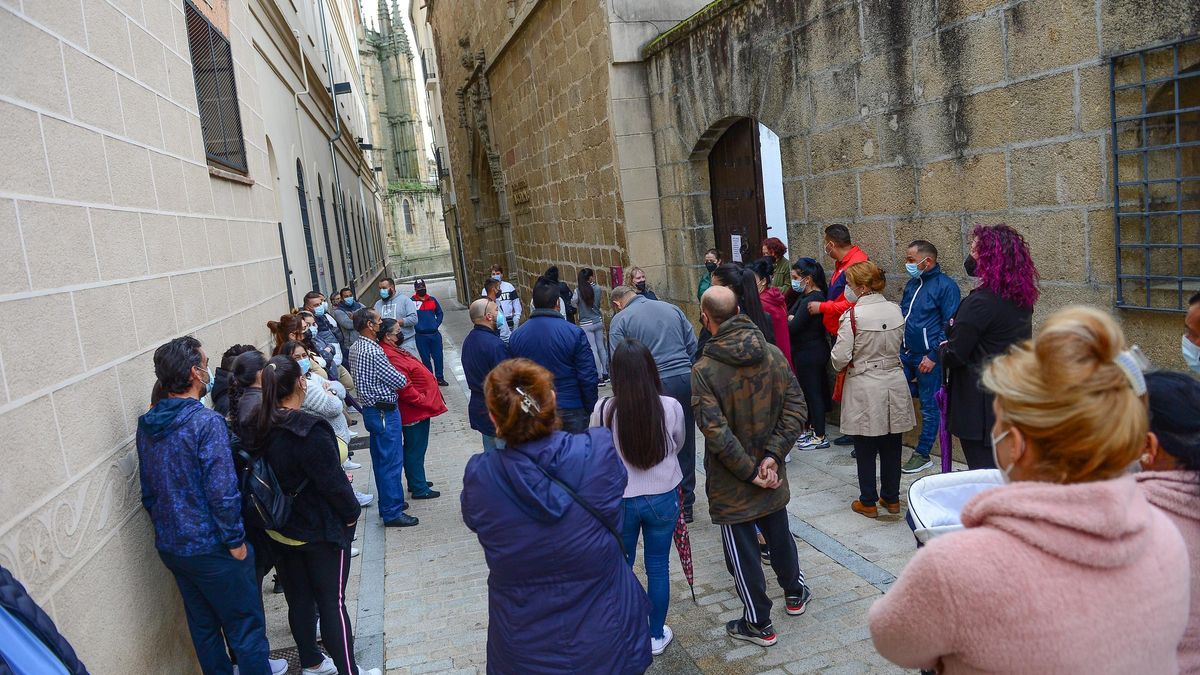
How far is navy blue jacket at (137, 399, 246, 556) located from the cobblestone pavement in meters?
1.19

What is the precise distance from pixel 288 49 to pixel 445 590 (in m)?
10.9

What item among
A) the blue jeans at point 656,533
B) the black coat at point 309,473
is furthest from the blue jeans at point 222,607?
the blue jeans at point 656,533

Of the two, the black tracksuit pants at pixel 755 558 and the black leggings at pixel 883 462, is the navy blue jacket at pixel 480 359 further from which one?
the black leggings at pixel 883 462

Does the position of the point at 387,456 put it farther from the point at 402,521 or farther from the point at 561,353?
the point at 561,353

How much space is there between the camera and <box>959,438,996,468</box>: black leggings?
15.2ft

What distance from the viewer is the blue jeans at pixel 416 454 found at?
675 centimetres

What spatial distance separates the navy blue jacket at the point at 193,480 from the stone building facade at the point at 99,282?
0.75 feet

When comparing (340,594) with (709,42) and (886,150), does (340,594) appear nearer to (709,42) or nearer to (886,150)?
(886,150)

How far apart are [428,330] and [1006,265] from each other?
893 cm

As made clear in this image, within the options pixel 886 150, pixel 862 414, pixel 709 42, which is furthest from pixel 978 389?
pixel 709 42

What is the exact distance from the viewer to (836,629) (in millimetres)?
Result: 4148

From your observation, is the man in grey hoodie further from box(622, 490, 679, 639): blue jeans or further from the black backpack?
the black backpack

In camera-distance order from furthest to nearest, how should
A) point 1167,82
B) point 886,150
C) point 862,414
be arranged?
point 886,150
point 862,414
point 1167,82

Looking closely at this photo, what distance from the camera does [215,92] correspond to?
726 cm
